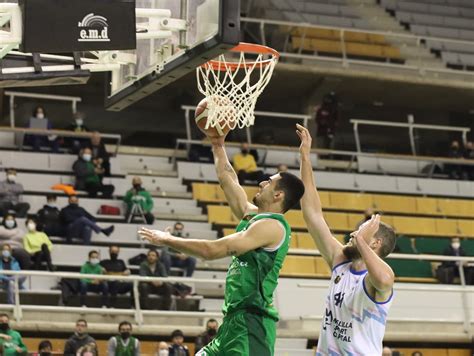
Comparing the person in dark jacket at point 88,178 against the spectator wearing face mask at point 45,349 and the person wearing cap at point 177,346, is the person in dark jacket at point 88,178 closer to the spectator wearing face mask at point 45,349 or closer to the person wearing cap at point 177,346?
the person wearing cap at point 177,346

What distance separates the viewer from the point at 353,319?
21.3 feet

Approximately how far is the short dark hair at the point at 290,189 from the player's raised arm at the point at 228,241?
153 millimetres

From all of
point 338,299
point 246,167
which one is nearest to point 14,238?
point 246,167

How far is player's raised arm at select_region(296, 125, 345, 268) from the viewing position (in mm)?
6871

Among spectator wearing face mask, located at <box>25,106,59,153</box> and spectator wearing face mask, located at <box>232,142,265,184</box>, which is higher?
spectator wearing face mask, located at <box>25,106,59,153</box>

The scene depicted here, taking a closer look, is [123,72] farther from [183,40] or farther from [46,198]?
[46,198]

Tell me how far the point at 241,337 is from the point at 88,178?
11.7 meters

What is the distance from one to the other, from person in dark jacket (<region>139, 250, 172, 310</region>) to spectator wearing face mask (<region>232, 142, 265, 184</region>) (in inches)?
163

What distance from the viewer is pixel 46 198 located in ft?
58.1

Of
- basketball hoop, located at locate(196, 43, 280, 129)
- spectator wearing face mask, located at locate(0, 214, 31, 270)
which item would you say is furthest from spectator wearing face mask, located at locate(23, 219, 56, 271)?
basketball hoop, located at locate(196, 43, 280, 129)

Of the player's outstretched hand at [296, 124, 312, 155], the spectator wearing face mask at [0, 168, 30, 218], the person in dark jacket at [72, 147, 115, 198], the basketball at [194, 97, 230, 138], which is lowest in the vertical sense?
the player's outstretched hand at [296, 124, 312, 155]

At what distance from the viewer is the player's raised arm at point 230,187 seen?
764 centimetres

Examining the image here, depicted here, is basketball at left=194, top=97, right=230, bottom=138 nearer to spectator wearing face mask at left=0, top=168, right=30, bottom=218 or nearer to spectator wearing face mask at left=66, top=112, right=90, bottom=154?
spectator wearing face mask at left=0, top=168, right=30, bottom=218

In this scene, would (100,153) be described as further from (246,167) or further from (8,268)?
(8,268)
